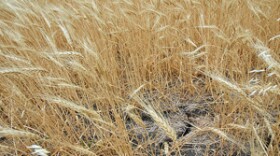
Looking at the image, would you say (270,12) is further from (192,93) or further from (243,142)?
(243,142)

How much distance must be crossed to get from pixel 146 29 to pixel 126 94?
1.21ft

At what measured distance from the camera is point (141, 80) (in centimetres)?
153

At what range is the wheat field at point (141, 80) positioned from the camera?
1080mm

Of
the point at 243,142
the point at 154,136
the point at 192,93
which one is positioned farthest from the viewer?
the point at 192,93

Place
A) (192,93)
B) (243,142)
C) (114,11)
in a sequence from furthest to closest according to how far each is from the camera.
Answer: (114,11)
(192,93)
(243,142)

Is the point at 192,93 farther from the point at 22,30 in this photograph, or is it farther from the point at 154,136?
the point at 22,30

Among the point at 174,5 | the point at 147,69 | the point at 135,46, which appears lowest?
the point at 147,69

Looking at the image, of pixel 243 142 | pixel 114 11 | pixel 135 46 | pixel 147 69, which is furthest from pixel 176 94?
pixel 114 11

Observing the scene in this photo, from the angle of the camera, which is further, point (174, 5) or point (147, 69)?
point (174, 5)

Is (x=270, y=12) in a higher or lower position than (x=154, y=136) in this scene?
higher

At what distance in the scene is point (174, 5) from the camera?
1.76 m

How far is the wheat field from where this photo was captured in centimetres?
108

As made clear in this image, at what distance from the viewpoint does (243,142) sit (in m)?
1.07

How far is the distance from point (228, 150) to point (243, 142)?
0.06 meters
